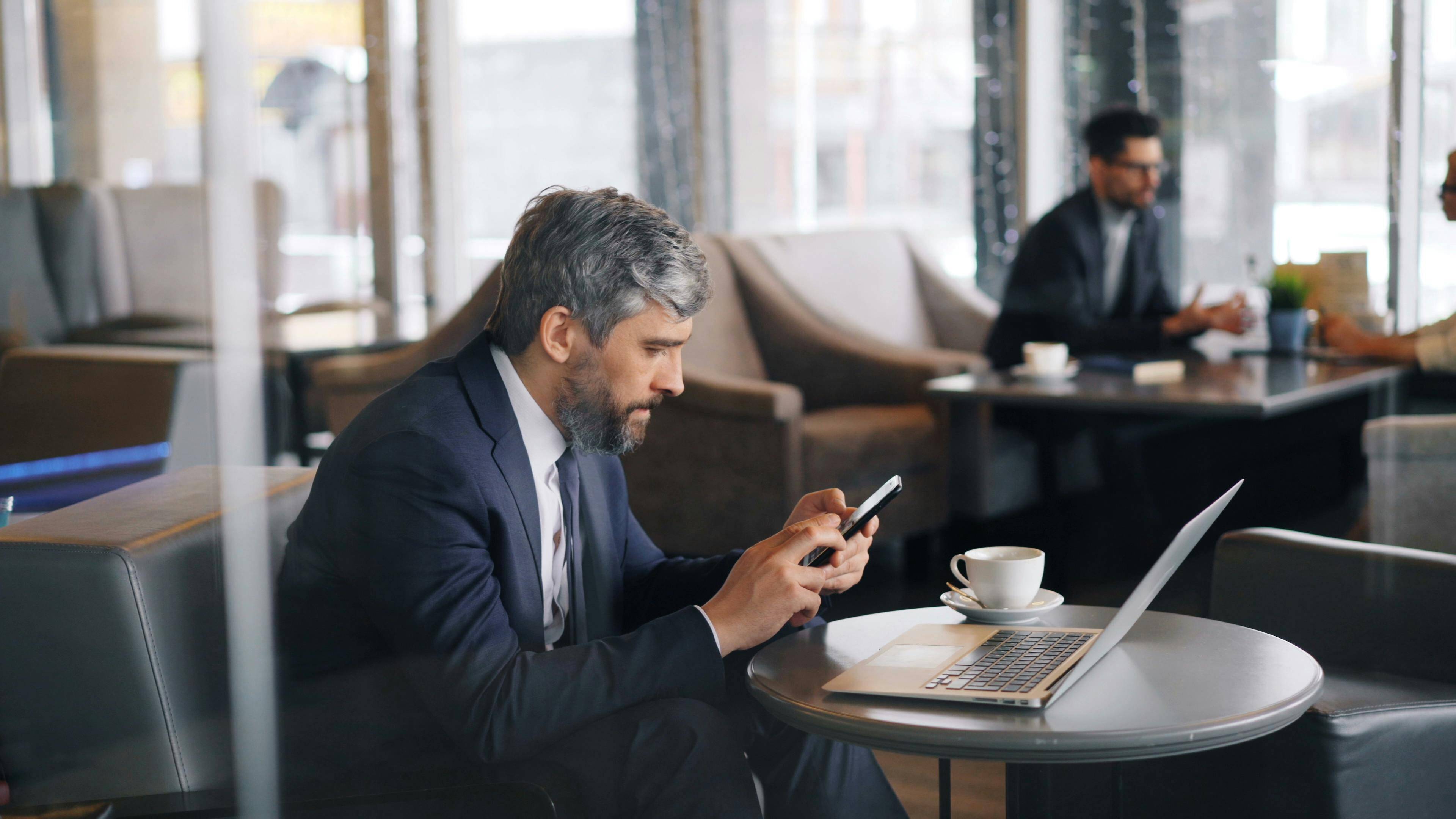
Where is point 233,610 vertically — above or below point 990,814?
above

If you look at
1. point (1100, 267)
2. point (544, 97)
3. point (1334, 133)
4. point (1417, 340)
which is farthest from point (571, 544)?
point (544, 97)

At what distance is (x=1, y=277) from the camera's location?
3.68ft

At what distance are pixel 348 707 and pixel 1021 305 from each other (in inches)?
86.1

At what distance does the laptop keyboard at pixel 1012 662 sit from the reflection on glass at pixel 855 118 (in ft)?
9.99

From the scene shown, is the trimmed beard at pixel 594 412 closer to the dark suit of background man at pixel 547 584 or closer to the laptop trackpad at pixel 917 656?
the dark suit of background man at pixel 547 584

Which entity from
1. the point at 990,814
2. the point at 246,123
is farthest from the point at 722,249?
the point at 246,123

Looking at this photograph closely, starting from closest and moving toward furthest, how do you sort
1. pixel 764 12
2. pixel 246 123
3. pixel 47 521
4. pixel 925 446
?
pixel 47 521
pixel 246 123
pixel 925 446
pixel 764 12

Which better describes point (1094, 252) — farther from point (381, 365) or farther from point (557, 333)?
point (557, 333)

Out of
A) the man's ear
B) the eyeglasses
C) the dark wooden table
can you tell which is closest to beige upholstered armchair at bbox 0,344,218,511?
the man's ear

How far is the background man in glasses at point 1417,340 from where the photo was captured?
2.43 m

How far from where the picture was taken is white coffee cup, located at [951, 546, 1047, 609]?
1.24m

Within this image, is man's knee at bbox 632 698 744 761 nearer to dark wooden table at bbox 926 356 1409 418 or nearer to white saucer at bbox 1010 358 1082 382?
dark wooden table at bbox 926 356 1409 418

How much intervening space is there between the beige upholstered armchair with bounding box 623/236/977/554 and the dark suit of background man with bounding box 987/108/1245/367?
0.19 m

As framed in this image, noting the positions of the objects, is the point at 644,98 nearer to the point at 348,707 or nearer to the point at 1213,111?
the point at 1213,111
